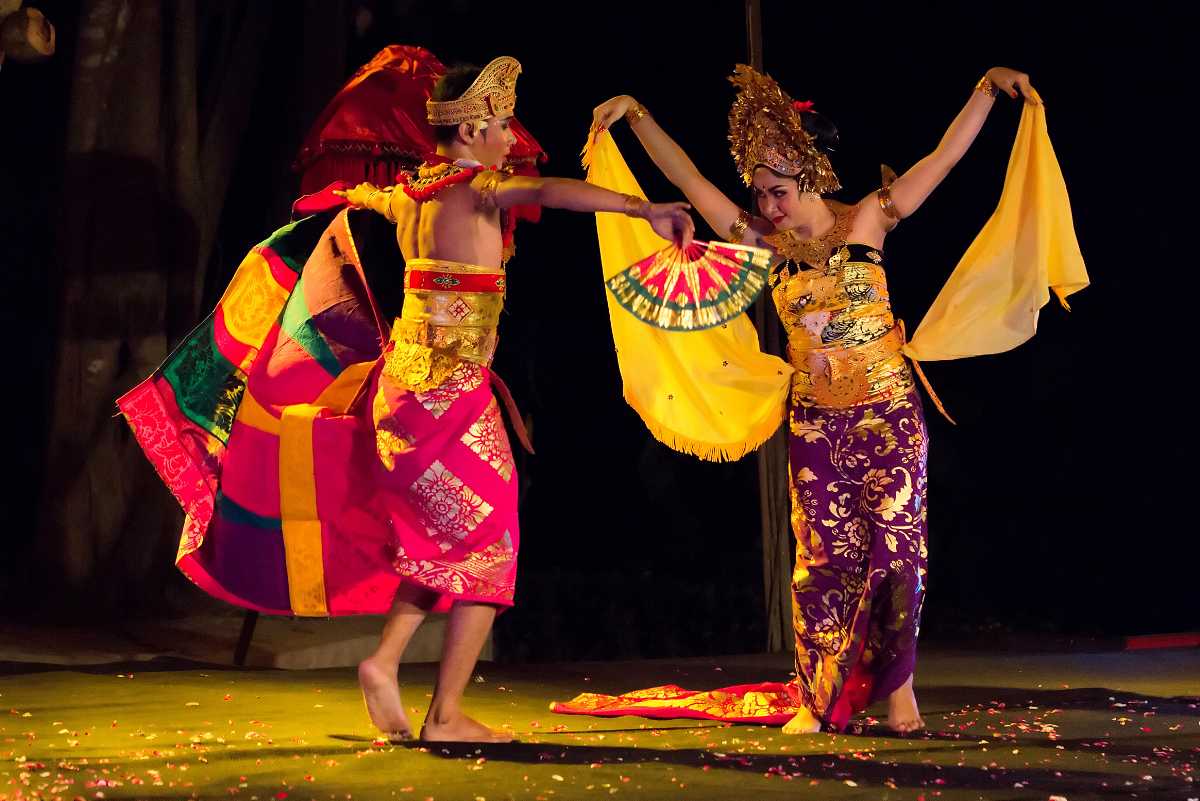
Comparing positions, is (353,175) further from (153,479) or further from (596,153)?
(153,479)

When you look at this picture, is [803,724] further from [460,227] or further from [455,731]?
[460,227]

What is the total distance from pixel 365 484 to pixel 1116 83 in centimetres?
407

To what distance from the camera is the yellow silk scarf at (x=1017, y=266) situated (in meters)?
4.14

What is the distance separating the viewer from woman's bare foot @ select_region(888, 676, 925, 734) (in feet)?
12.7

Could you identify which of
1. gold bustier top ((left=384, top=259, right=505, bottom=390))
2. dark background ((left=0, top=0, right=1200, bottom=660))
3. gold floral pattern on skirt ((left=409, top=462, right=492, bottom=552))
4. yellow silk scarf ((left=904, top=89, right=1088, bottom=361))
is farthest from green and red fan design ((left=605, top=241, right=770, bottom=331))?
dark background ((left=0, top=0, right=1200, bottom=660))

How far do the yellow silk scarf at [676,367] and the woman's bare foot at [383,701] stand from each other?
1.01 m

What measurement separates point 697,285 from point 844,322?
52 cm

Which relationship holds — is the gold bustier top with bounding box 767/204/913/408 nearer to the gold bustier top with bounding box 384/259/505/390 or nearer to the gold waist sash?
the gold waist sash

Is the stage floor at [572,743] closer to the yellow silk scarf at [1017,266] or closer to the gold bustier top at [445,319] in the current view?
the gold bustier top at [445,319]

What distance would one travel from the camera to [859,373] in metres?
3.96

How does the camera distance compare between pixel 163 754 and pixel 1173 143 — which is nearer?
pixel 163 754

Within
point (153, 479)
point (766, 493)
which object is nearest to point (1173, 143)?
point (766, 493)

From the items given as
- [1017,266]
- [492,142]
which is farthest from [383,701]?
[1017,266]

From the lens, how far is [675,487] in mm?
8641
